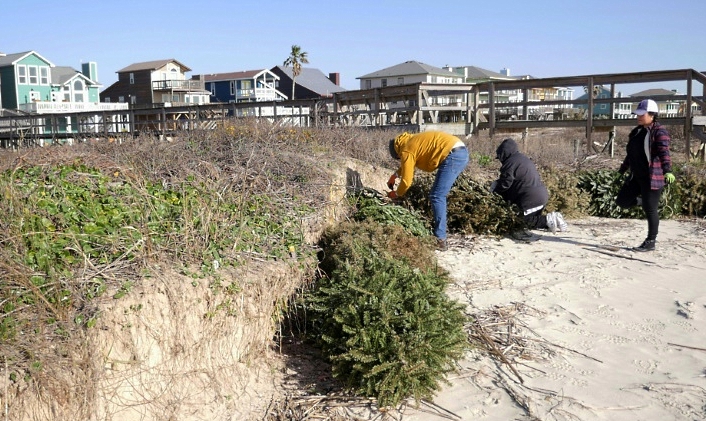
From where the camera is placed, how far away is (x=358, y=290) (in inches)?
193

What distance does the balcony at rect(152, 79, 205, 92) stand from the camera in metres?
57.6

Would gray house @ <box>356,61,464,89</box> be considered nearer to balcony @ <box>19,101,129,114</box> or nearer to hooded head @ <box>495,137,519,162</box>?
balcony @ <box>19,101,129,114</box>

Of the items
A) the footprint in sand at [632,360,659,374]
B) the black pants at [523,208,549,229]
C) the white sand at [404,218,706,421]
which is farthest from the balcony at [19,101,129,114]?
the footprint in sand at [632,360,659,374]

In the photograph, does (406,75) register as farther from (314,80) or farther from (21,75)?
(21,75)

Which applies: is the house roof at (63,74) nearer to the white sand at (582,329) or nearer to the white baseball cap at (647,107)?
the white sand at (582,329)

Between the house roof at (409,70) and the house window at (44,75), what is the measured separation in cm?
3105

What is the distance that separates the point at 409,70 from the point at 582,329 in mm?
62324

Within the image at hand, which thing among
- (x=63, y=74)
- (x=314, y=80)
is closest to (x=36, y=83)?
(x=63, y=74)

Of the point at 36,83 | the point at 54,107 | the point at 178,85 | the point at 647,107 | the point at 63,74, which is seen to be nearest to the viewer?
the point at 647,107

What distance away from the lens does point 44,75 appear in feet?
164

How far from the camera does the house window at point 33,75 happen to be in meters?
48.8

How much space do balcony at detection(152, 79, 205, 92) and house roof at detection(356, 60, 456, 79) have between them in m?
18.4

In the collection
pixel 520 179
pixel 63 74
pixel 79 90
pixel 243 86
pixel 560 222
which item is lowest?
pixel 560 222

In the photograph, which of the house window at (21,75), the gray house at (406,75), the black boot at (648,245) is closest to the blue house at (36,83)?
the house window at (21,75)
